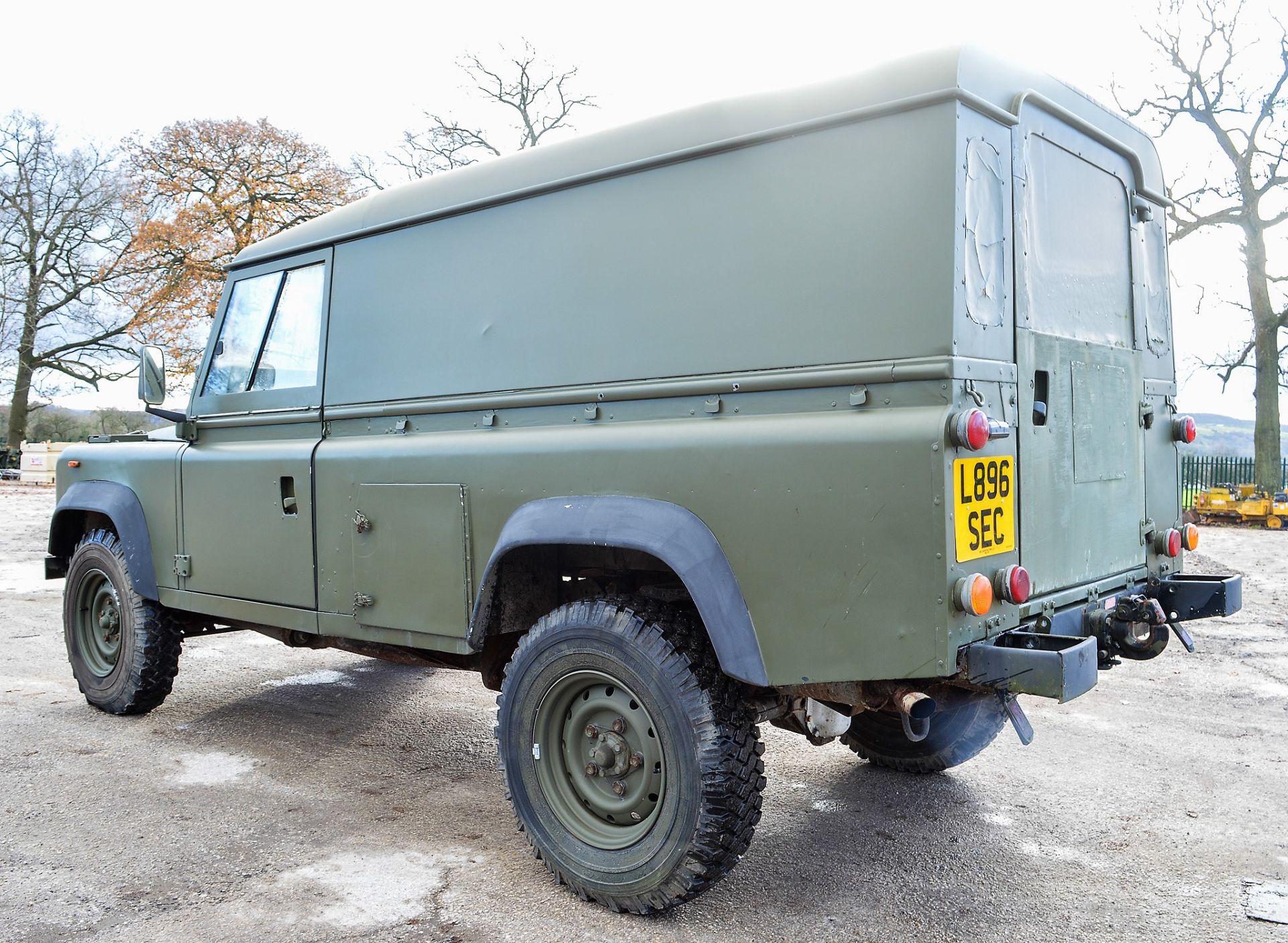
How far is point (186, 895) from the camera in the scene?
337cm

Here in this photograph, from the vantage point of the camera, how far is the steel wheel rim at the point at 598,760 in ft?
10.7

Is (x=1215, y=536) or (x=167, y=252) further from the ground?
(x=167, y=252)

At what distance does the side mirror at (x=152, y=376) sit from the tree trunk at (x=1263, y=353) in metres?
21.3

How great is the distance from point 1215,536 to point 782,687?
14.1 meters

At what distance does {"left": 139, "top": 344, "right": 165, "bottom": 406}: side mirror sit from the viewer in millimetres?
5125

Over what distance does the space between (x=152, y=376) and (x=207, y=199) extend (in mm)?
19379

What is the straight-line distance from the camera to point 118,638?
18.6 ft

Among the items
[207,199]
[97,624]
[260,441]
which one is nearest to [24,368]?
[207,199]

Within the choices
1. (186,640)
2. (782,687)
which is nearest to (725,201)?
(782,687)

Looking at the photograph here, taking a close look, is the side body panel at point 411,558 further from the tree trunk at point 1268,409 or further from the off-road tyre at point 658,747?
the tree trunk at point 1268,409

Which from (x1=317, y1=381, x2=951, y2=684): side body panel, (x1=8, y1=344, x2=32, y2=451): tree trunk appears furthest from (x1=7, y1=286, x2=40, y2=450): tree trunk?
(x1=317, y1=381, x2=951, y2=684): side body panel

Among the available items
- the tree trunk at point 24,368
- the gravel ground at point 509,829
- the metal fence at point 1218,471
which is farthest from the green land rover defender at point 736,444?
the tree trunk at point 24,368

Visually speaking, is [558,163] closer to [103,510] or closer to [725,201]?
[725,201]

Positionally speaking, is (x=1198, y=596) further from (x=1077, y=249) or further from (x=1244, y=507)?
(x=1244, y=507)
